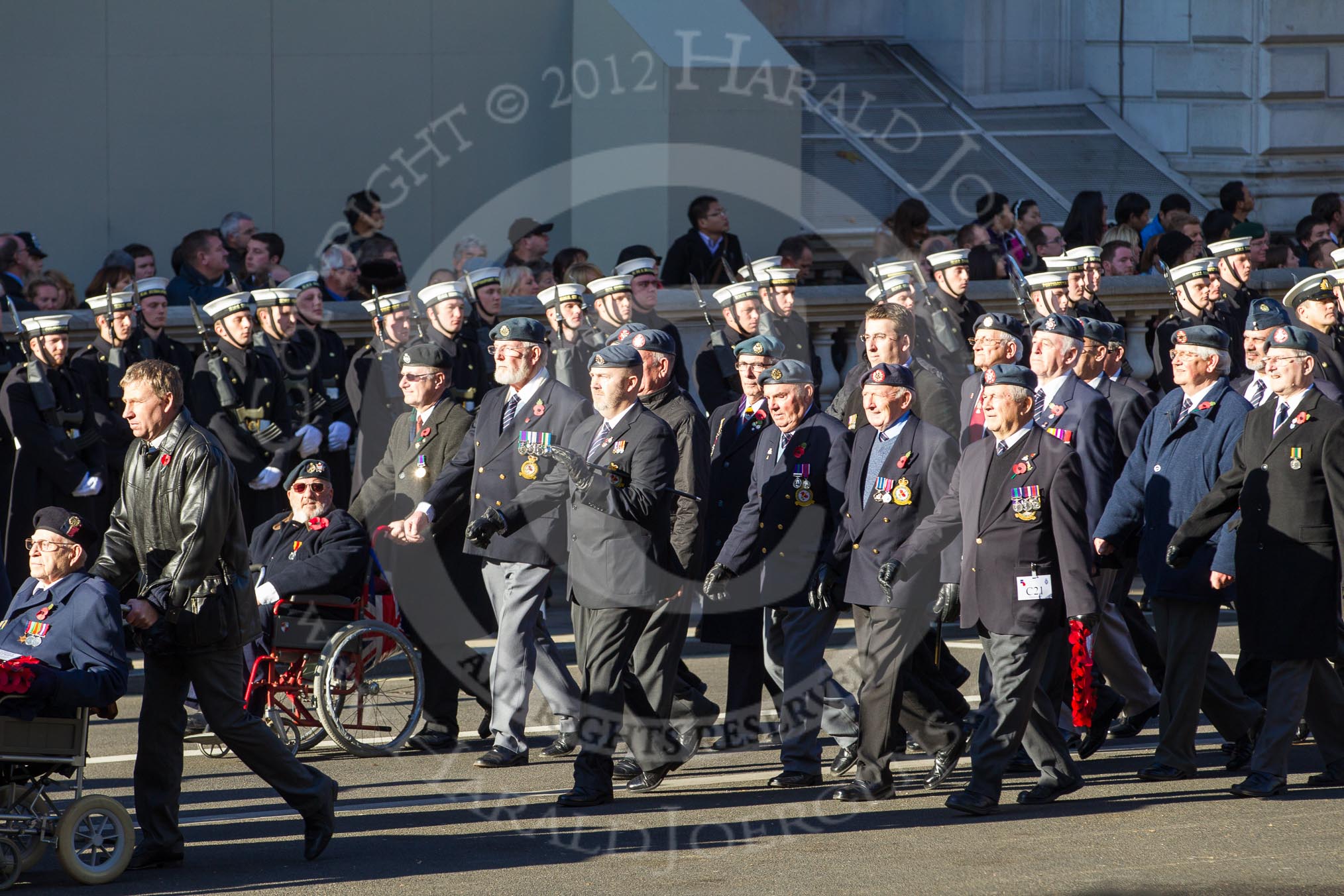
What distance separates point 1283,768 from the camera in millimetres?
8766

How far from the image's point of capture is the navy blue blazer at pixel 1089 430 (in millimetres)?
9859

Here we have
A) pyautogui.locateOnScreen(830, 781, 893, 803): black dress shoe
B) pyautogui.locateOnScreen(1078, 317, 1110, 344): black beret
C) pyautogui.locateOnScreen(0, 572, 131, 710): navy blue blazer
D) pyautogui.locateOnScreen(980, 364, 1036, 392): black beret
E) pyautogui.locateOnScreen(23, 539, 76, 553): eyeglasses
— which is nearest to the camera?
pyautogui.locateOnScreen(0, 572, 131, 710): navy blue blazer

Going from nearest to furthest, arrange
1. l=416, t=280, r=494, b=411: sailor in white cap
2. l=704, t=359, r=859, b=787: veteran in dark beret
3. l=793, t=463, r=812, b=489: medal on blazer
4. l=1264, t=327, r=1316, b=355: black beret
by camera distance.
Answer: l=1264, t=327, r=1316, b=355: black beret, l=704, t=359, r=859, b=787: veteran in dark beret, l=793, t=463, r=812, b=489: medal on blazer, l=416, t=280, r=494, b=411: sailor in white cap

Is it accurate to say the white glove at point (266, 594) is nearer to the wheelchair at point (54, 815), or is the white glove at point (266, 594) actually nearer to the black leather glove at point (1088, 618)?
the wheelchair at point (54, 815)

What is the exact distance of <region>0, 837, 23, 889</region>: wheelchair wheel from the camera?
24.6ft

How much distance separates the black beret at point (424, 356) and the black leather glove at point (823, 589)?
240 cm

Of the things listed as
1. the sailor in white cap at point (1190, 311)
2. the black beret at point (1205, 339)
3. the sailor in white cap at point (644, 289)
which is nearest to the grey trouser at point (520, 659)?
the black beret at point (1205, 339)

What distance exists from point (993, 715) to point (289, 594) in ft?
11.1

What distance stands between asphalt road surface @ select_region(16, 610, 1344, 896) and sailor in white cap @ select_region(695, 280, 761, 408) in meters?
3.49

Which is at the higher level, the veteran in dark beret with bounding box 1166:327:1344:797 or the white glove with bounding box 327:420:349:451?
the white glove with bounding box 327:420:349:451

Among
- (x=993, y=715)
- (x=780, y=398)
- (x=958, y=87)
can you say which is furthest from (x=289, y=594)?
(x=958, y=87)

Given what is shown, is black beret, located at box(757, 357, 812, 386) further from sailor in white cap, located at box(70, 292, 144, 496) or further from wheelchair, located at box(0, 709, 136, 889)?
sailor in white cap, located at box(70, 292, 144, 496)

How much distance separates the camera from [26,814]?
24.8 ft

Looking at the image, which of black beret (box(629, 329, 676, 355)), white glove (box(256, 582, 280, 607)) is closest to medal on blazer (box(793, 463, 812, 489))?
black beret (box(629, 329, 676, 355))
